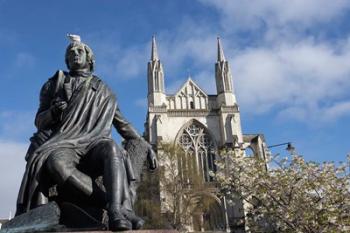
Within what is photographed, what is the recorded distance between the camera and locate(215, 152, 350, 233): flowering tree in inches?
544

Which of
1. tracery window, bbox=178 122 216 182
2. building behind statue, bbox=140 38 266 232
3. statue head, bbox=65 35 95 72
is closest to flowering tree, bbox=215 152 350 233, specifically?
statue head, bbox=65 35 95 72

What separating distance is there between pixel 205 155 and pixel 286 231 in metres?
25.0

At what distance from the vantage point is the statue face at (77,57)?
3.95 metres

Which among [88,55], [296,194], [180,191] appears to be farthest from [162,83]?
[88,55]

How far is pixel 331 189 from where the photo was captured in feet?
48.8

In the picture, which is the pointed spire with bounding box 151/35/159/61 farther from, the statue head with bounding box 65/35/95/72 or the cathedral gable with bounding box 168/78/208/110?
the statue head with bounding box 65/35/95/72

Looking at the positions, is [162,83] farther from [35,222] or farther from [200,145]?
[35,222]

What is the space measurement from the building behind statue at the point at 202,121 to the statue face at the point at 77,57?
33120mm

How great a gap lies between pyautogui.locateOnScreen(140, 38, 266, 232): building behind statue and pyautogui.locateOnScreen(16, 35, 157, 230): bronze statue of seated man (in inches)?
1305

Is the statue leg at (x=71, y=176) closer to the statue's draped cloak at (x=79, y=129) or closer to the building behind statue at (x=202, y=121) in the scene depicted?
the statue's draped cloak at (x=79, y=129)

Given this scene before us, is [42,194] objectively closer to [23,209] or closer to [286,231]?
[23,209]

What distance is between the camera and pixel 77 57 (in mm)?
3957

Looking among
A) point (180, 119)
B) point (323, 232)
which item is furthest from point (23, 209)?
point (180, 119)

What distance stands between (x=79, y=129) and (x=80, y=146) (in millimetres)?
190
